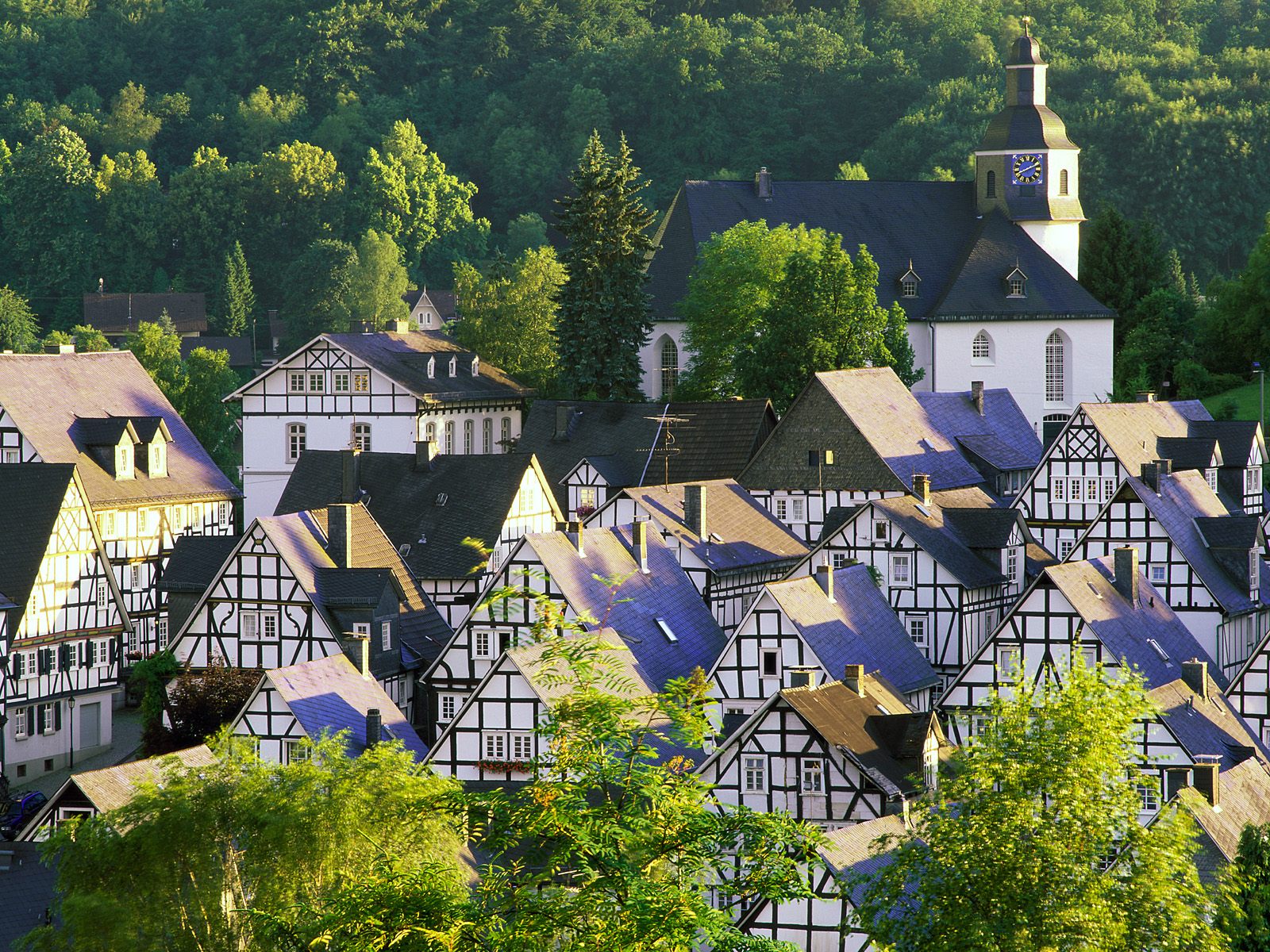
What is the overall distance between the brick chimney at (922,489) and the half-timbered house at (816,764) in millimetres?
17136

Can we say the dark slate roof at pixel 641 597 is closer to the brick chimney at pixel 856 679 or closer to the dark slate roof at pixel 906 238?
the brick chimney at pixel 856 679

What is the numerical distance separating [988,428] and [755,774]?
31174 mm

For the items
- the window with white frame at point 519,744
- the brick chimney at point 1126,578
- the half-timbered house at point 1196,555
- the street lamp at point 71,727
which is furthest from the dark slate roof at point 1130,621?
the street lamp at point 71,727

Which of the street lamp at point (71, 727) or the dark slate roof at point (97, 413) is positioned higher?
the dark slate roof at point (97, 413)

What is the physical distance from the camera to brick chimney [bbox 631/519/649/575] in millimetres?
47312

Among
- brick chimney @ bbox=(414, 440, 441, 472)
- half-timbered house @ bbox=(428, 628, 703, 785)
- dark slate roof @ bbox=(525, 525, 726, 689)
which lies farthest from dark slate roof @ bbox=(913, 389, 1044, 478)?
half-timbered house @ bbox=(428, 628, 703, 785)

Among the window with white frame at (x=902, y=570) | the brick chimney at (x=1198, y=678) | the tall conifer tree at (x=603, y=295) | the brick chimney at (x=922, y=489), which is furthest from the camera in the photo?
the tall conifer tree at (x=603, y=295)

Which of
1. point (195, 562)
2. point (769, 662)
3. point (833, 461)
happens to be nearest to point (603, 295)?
point (833, 461)

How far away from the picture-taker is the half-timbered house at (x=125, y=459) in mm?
55906

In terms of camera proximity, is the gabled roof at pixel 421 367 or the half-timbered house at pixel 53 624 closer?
the half-timbered house at pixel 53 624

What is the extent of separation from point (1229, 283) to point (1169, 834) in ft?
193

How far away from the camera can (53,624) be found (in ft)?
164

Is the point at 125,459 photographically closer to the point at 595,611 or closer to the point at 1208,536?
the point at 595,611

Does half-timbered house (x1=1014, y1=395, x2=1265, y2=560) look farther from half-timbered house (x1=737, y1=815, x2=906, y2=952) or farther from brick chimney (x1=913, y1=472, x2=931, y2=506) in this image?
half-timbered house (x1=737, y1=815, x2=906, y2=952)
